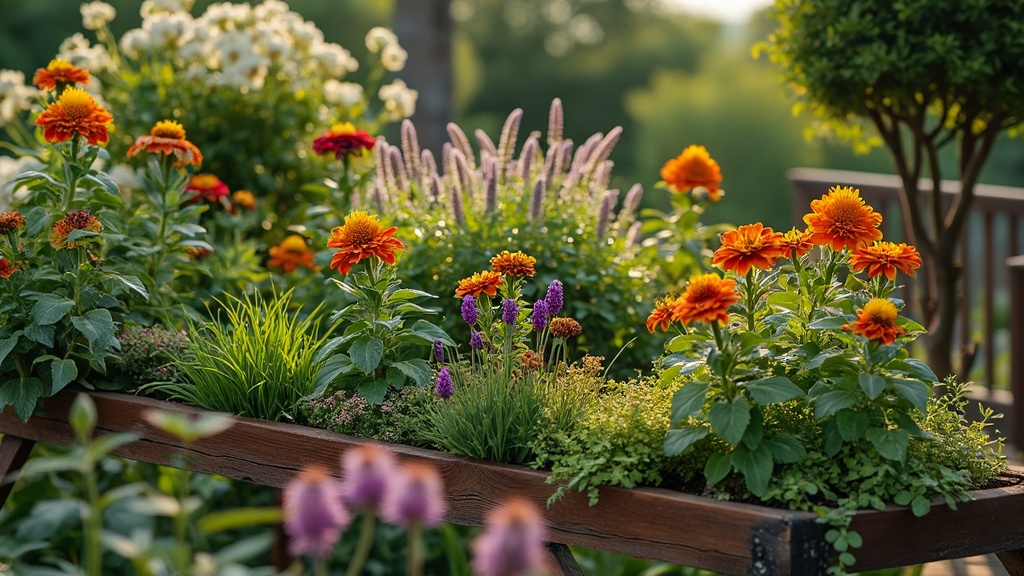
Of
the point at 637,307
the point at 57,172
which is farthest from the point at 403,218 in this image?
the point at 57,172

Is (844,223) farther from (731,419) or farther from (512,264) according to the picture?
(512,264)

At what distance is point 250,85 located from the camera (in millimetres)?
3910

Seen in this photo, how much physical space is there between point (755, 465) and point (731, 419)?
10 cm

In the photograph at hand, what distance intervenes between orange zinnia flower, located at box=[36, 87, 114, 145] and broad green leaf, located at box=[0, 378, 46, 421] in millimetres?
597

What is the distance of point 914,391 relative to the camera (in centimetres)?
191

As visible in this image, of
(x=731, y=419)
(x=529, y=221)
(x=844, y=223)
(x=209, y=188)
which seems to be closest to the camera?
(x=731, y=419)

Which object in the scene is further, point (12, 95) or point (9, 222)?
point (12, 95)

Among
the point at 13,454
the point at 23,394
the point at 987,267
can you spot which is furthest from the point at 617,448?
the point at 987,267

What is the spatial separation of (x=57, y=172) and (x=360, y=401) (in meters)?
1.18

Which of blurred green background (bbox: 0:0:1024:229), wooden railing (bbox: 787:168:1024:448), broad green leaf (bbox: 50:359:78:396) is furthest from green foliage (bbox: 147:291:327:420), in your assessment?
blurred green background (bbox: 0:0:1024:229)

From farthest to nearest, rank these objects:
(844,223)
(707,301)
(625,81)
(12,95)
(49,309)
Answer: (625,81)
(12,95)
(49,309)
(844,223)
(707,301)

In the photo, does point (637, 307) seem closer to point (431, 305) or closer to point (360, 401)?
point (431, 305)

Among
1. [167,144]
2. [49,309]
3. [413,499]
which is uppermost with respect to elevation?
[167,144]

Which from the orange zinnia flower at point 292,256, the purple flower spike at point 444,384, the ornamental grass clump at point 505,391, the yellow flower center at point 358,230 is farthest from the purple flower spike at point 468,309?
the orange zinnia flower at point 292,256
